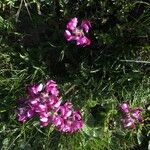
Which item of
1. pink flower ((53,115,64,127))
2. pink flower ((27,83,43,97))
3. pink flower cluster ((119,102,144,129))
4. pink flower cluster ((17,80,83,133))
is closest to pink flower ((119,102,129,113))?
pink flower cluster ((119,102,144,129))

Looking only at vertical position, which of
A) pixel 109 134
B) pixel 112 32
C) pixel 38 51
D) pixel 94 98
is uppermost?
pixel 112 32

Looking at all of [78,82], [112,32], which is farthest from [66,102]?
[112,32]

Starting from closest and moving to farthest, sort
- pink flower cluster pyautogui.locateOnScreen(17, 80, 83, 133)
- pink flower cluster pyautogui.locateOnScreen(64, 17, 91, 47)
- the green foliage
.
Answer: pink flower cluster pyautogui.locateOnScreen(17, 80, 83, 133) → pink flower cluster pyautogui.locateOnScreen(64, 17, 91, 47) → the green foliage

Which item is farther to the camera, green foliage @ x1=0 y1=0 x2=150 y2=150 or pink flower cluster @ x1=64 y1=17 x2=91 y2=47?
green foliage @ x1=0 y1=0 x2=150 y2=150

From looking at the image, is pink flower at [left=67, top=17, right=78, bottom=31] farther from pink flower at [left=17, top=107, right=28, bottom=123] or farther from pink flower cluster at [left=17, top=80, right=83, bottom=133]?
pink flower at [left=17, top=107, right=28, bottom=123]

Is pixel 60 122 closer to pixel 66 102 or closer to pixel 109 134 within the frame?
pixel 66 102

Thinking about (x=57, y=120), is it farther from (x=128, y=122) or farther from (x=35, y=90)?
(x=128, y=122)

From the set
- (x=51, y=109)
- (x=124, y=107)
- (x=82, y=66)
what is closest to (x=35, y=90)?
(x=51, y=109)
